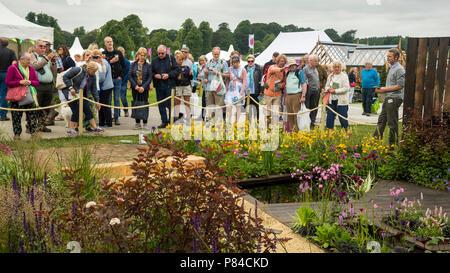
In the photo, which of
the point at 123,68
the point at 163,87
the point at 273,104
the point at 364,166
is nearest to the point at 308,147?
the point at 364,166

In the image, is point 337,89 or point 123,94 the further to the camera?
point 123,94

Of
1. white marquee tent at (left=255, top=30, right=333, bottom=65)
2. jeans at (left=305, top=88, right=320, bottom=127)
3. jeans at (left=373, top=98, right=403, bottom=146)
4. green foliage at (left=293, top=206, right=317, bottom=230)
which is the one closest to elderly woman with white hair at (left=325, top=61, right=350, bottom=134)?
jeans at (left=305, top=88, right=320, bottom=127)

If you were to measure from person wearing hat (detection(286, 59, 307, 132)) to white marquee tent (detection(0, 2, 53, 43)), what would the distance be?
10092 millimetres

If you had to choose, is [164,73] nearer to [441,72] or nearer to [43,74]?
[43,74]

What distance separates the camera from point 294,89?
11.5 m

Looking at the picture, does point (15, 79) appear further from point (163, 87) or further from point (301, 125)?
point (301, 125)

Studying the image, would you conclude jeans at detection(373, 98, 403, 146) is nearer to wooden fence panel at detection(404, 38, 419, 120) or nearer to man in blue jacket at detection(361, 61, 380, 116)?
wooden fence panel at detection(404, 38, 419, 120)

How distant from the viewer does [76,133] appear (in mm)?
10688

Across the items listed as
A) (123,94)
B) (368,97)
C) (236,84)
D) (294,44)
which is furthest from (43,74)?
(294,44)

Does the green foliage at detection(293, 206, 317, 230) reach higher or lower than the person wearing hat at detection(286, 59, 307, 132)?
lower

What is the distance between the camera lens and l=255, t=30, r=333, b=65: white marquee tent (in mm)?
30016

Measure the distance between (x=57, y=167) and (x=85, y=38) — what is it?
31910 mm

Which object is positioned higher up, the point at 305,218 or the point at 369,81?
the point at 369,81

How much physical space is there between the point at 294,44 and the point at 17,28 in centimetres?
1861
